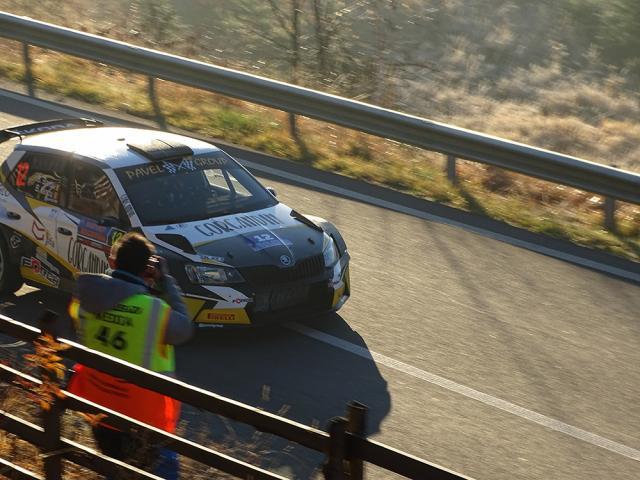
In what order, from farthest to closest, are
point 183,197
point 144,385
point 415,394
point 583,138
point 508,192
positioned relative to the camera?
point 583,138 → point 508,192 → point 183,197 → point 415,394 → point 144,385

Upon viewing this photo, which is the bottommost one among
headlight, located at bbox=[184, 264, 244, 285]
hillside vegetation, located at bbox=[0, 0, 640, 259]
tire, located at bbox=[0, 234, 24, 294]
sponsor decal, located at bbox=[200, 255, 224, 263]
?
hillside vegetation, located at bbox=[0, 0, 640, 259]

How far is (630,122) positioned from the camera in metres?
30.4

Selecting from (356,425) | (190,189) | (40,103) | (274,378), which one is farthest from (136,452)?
(40,103)

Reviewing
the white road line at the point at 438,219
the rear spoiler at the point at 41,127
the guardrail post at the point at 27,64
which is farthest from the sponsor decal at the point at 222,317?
the guardrail post at the point at 27,64

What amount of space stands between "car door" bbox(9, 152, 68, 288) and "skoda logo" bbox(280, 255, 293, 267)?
1818 millimetres

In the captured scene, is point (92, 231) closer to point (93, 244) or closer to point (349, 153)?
point (93, 244)

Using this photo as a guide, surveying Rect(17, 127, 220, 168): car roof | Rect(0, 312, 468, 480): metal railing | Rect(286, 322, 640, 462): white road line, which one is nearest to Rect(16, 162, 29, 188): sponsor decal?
Rect(17, 127, 220, 168): car roof

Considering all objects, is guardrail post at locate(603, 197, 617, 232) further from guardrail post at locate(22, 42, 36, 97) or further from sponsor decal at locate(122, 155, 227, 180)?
guardrail post at locate(22, 42, 36, 97)

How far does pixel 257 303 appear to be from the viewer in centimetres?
893

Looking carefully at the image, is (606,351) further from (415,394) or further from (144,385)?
(144,385)

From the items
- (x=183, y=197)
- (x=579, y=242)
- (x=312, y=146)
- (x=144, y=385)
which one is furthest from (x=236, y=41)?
(x=144, y=385)

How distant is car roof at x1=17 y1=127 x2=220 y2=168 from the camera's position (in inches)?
382

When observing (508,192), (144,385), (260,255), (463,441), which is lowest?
(508,192)

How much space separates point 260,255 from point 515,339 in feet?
7.56
